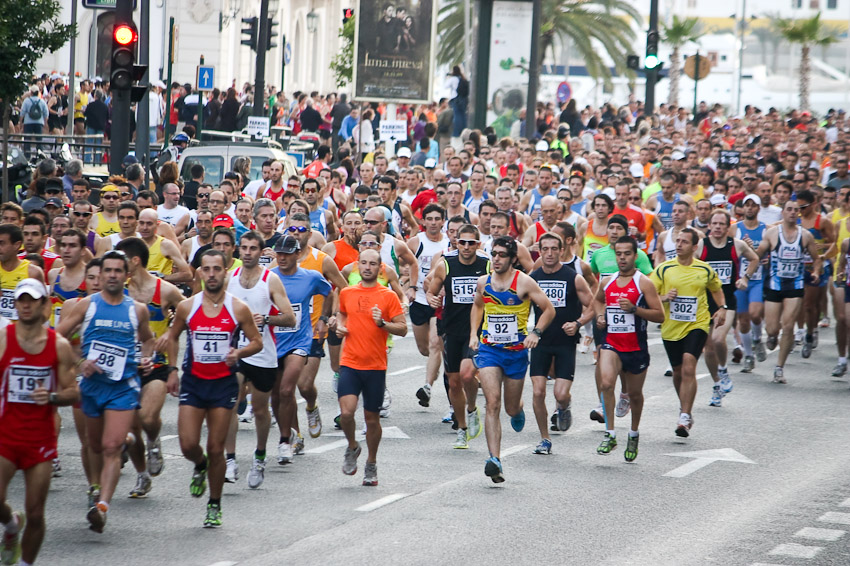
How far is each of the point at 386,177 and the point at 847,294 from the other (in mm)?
5870

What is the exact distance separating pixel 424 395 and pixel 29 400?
657 centimetres

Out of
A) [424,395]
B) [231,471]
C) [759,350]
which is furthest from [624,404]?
[759,350]

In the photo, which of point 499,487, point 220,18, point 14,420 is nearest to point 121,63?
point 499,487

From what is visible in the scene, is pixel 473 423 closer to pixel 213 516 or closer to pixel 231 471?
pixel 231 471

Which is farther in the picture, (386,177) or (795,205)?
(386,177)

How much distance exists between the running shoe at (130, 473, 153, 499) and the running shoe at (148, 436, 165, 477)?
29 cm

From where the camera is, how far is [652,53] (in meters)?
31.9

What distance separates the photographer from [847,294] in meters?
17.0

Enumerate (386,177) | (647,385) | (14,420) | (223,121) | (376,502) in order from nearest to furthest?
(14,420) → (376,502) → (647,385) → (386,177) → (223,121)

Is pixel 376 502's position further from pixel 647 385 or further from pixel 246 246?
pixel 647 385

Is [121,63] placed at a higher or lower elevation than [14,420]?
higher

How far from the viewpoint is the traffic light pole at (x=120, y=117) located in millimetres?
17656

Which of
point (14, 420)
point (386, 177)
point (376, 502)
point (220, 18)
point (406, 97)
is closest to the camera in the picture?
point (14, 420)

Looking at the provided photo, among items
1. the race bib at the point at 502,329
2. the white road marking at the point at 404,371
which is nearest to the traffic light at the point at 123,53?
the white road marking at the point at 404,371
